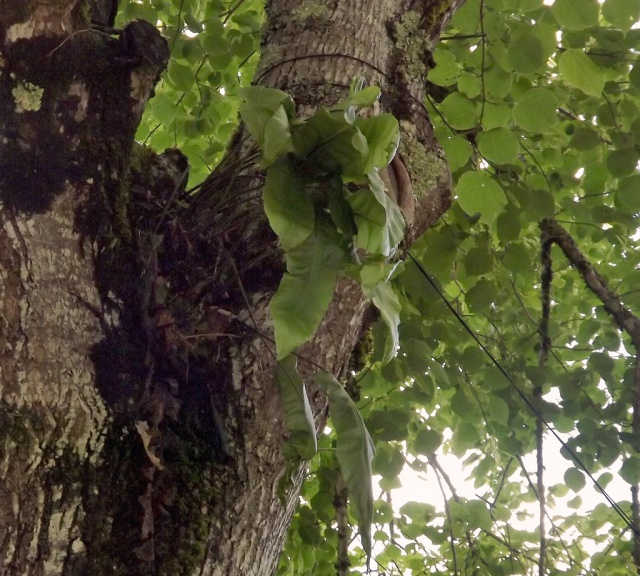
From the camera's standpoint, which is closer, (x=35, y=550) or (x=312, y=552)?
(x=35, y=550)

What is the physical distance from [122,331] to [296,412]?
0.26 meters

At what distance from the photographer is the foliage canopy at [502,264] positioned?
177 centimetres

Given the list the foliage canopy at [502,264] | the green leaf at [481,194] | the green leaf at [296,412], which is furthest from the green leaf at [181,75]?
the green leaf at [296,412]

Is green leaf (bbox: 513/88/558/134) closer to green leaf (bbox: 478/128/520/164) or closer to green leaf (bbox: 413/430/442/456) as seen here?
green leaf (bbox: 478/128/520/164)

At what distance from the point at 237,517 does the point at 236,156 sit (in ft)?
2.21

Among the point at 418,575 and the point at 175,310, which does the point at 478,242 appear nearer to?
the point at 175,310

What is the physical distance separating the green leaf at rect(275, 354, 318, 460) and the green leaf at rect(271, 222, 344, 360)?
199 mm

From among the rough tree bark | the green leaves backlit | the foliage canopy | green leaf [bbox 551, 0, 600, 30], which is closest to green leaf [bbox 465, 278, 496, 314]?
the foliage canopy

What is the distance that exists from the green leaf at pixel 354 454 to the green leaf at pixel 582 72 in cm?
124

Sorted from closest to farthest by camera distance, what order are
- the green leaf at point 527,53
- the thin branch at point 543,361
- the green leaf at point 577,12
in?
A: the green leaf at point 577,12, the green leaf at point 527,53, the thin branch at point 543,361

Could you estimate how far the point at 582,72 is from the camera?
1711 millimetres

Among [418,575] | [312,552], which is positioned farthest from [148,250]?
[418,575]

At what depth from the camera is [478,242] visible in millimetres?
2000

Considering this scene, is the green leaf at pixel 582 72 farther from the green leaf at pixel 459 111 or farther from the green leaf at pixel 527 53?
the green leaf at pixel 459 111
